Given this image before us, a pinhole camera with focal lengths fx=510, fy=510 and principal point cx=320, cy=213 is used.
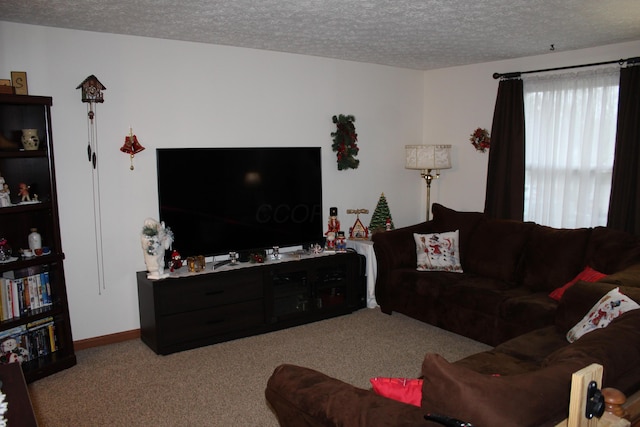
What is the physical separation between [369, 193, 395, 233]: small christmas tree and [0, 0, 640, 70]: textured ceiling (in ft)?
5.40

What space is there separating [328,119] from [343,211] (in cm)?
102

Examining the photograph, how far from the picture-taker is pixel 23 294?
370 cm

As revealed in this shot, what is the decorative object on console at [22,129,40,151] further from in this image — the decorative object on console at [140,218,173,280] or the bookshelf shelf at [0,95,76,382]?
the decorative object on console at [140,218,173,280]

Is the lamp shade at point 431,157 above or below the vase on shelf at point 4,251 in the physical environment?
above

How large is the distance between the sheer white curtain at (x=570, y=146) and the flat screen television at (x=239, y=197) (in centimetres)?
223

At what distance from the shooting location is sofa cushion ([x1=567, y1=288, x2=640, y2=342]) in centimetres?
280

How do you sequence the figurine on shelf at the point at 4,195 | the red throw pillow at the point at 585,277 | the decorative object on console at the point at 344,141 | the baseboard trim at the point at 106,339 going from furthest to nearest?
1. the decorative object on console at the point at 344,141
2. the baseboard trim at the point at 106,339
3. the red throw pillow at the point at 585,277
4. the figurine on shelf at the point at 4,195

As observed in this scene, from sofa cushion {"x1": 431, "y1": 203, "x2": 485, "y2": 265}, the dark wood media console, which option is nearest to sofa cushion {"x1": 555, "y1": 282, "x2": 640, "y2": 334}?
sofa cushion {"x1": 431, "y1": 203, "x2": 485, "y2": 265}

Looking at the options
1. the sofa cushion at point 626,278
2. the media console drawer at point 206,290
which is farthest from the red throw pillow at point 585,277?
the media console drawer at point 206,290

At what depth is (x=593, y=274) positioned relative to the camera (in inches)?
148

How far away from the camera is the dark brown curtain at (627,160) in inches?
171

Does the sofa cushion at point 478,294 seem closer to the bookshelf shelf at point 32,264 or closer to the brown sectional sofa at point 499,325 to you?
the brown sectional sofa at point 499,325

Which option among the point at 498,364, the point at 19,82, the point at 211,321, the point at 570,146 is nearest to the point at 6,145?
the point at 19,82

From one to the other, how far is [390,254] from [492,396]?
3.54 meters
